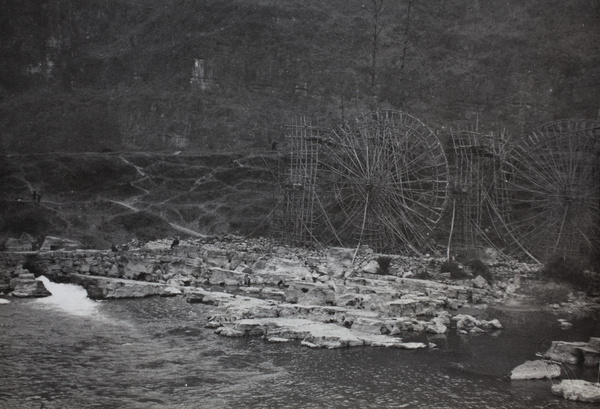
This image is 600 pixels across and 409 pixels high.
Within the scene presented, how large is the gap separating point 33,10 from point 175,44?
1584 centimetres

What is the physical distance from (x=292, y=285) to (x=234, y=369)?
9.56 m

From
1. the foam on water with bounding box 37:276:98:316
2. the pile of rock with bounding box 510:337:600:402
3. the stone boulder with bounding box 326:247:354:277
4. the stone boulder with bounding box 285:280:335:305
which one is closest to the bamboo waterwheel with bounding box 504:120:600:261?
the stone boulder with bounding box 326:247:354:277

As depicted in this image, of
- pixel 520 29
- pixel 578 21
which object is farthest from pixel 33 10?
pixel 578 21

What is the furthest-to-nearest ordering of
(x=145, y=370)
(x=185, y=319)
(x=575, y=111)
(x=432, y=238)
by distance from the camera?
1. (x=575, y=111)
2. (x=432, y=238)
3. (x=185, y=319)
4. (x=145, y=370)

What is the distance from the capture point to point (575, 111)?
214ft

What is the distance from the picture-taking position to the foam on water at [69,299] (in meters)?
28.8

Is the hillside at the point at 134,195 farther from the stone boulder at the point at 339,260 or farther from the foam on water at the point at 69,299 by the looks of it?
the foam on water at the point at 69,299

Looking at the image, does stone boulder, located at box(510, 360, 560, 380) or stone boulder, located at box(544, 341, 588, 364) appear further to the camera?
stone boulder, located at box(544, 341, 588, 364)

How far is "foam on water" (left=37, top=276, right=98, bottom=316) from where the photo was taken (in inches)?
1134

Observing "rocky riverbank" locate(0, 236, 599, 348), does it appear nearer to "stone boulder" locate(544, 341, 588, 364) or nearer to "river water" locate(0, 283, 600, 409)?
"river water" locate(0, 283, 600, 409)

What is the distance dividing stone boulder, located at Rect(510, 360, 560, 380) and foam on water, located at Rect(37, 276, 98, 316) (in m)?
18.2

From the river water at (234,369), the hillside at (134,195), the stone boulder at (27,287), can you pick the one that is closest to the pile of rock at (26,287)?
the stone boulder at (27,287)

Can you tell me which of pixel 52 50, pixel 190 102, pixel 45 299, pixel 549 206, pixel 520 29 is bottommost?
pixel 45 299

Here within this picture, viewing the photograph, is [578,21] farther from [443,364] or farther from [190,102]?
[443,364]
